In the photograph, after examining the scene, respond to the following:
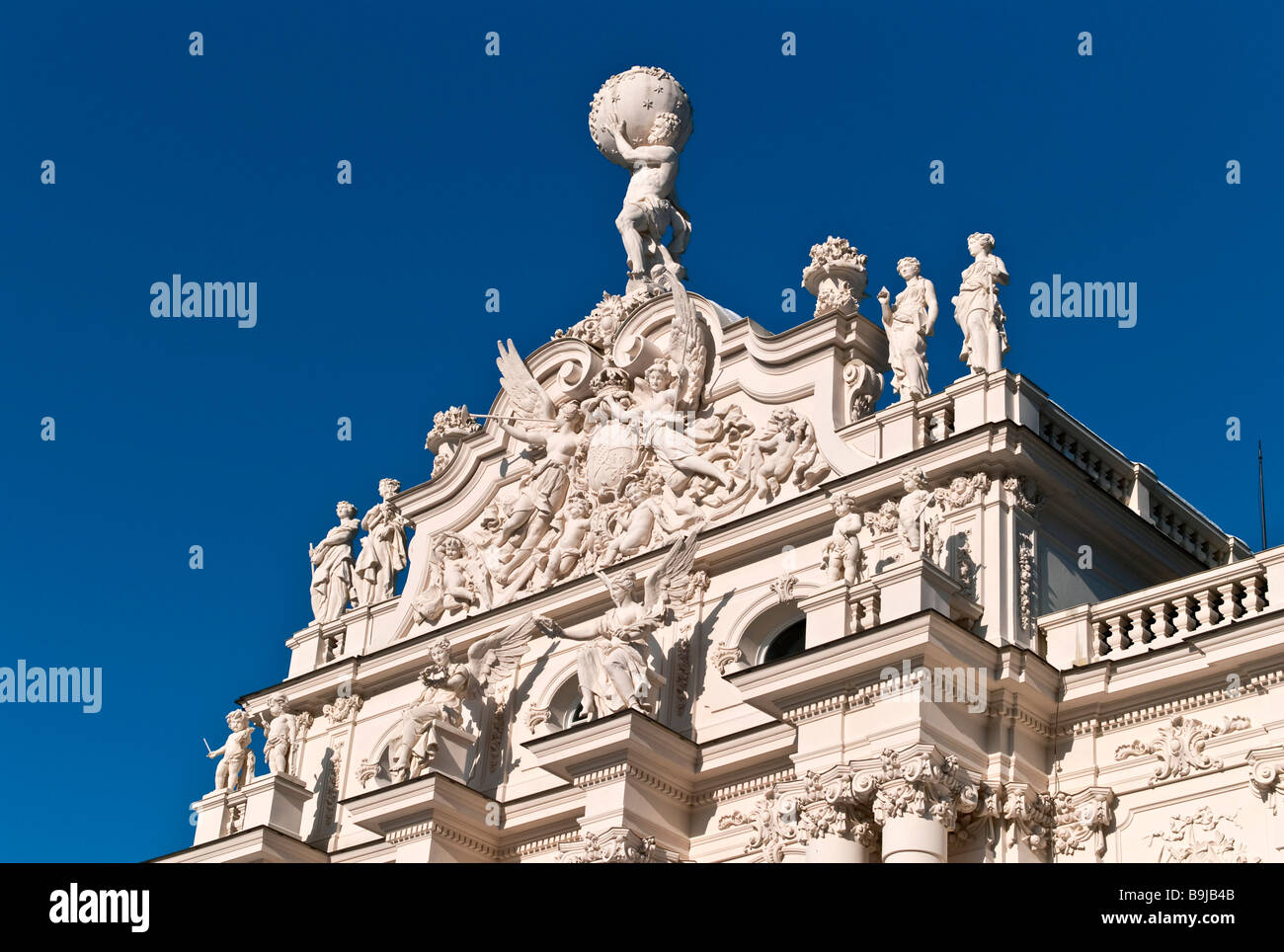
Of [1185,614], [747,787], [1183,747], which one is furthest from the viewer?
[747,787]

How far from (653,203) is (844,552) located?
917 centimetres

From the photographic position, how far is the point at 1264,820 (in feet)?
59.9

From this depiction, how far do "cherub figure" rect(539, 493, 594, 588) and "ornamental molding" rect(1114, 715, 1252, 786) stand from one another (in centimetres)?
790

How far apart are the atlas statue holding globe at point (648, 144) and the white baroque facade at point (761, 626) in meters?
0.05

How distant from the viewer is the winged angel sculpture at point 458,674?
23.7 metres

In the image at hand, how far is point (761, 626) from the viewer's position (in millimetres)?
22844

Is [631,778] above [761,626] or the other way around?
the other way around

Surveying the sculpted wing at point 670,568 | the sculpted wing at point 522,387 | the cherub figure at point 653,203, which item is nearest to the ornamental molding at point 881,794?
the sculpted wing at point 670,568

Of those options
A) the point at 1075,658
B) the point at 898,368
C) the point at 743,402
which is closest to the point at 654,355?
the point at 743,402

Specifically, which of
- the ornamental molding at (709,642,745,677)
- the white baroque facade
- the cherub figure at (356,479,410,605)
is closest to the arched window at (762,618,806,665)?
the white baroque facade

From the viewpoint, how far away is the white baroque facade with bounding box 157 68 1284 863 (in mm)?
19156

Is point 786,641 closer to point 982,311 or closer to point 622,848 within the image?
point 622,848

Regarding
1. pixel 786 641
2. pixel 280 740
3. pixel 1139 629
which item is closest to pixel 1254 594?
pixel 1139 629
